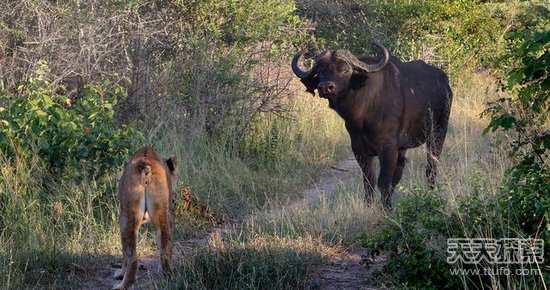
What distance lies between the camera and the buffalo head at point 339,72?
31.9ft

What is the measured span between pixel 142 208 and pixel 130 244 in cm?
28

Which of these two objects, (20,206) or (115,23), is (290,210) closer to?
(20,206)

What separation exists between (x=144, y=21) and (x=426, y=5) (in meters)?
8.01

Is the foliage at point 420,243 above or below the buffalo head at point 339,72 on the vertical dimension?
below

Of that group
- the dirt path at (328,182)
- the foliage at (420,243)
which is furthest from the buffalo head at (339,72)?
the foliage at (420,243)

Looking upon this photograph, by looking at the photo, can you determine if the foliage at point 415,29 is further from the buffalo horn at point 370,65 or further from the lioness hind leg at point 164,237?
the lioness hind leg at point 164,237

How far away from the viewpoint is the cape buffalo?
9.87 meters

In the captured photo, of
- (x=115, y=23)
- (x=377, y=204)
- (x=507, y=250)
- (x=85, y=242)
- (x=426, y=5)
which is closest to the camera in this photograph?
(x=507, y=250)

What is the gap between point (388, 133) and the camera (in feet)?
33.0

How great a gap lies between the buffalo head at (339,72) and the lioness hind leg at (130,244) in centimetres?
335

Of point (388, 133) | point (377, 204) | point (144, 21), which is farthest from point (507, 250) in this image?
point (144, 21)

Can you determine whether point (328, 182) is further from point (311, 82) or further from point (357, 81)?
point (357, 81)

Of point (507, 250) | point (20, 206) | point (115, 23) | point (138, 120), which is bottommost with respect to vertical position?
point (507, 250)

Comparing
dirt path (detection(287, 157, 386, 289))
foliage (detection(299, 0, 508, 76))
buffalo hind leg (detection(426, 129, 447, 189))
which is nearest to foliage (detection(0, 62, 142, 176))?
dirt path (detection(287, 157, 386, 289))
